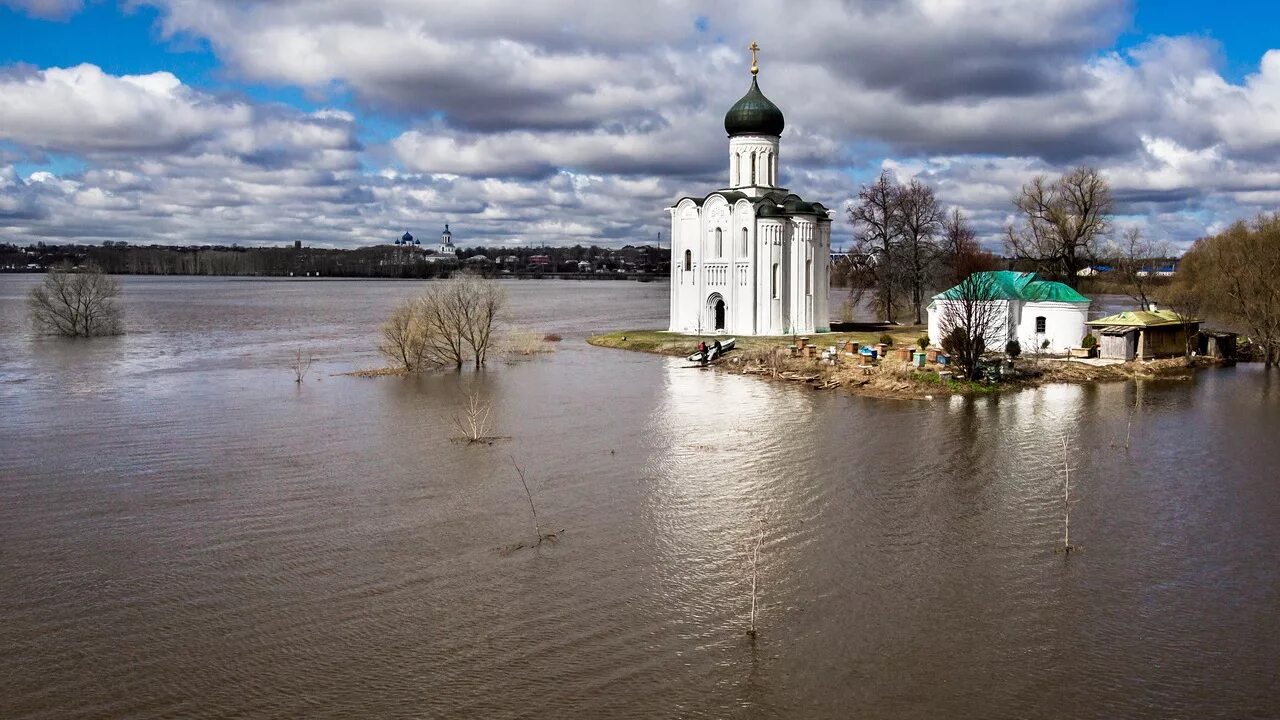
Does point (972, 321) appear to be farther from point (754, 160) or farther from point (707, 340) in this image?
point (754, 160)

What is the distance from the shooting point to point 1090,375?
26.9 meters

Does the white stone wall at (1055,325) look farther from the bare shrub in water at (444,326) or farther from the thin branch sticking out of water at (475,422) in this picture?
the thin branch sticking out of water at (475,422)

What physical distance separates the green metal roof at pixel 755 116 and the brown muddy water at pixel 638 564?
17.9 m

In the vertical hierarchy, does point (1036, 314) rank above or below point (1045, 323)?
above

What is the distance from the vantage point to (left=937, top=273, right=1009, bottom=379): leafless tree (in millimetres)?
25453

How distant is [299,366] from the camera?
30250mm

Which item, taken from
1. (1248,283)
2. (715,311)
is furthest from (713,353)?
(1248,283)

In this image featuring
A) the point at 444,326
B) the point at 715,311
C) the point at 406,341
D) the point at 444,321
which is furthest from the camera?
the point at 715,311

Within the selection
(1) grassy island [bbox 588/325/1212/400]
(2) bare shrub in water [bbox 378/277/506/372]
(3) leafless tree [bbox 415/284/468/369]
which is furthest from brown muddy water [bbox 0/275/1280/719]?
(3) leafless tree [bbox 415/284/468/369]

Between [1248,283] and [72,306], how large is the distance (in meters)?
46.0

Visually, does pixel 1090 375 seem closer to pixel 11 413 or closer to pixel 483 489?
pixel 483 489

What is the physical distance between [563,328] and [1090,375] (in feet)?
93.3

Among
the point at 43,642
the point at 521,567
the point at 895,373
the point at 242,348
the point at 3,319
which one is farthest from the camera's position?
the point at 3,319

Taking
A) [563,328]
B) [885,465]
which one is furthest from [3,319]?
[885,465]
